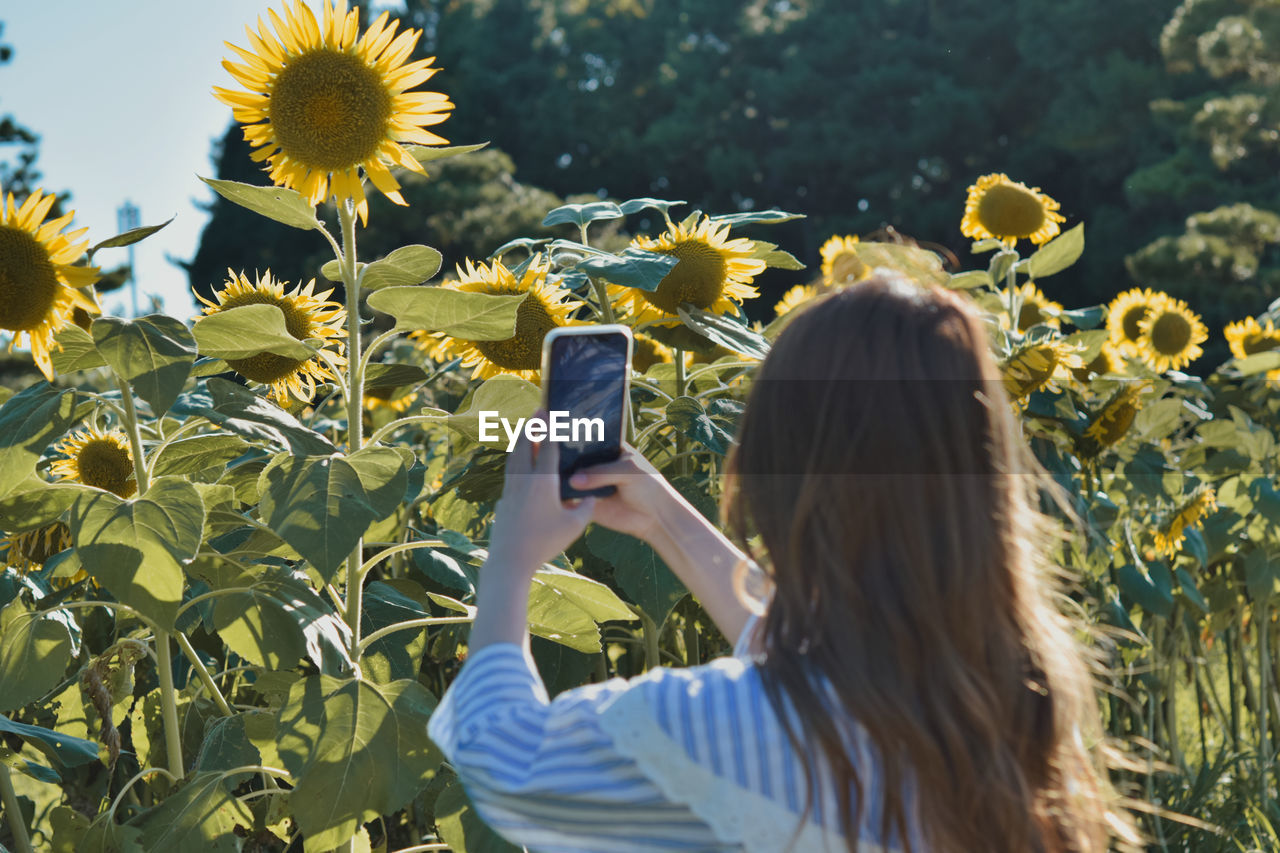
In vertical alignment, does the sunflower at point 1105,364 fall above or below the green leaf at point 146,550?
above

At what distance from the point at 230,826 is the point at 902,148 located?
55.0 feet

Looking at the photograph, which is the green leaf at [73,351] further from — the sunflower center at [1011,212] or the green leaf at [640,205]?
the sunflower center at [1011,212]

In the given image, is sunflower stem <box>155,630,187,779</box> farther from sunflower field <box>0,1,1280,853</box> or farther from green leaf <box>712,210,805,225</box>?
green leaf <box>712,210,805,225</box>

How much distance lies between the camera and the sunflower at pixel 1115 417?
8.39 feet

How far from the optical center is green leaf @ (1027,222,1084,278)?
2531mm

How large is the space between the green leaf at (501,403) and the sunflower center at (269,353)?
285 mm

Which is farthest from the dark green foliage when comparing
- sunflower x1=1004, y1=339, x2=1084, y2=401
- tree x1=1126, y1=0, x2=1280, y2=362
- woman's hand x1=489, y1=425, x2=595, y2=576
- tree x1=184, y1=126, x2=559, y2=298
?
woman's hand x1=489, y1=425, x2=595, y2=576

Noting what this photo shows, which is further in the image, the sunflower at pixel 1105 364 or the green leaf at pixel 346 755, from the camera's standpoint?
the sunflower at pixel 1105 364

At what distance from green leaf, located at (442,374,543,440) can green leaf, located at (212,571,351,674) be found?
0.26m

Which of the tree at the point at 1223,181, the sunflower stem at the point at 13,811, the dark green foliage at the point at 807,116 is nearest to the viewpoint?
the sunflower stem at the point at 13,811

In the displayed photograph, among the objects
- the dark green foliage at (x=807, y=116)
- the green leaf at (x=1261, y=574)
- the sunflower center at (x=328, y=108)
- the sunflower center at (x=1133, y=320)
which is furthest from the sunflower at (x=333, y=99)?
the dark green foliage at (x=807, y=116)

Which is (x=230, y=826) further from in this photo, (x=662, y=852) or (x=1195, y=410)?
(x=1195, y=410)

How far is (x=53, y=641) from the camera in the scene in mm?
1444

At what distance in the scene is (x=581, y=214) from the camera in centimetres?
178
